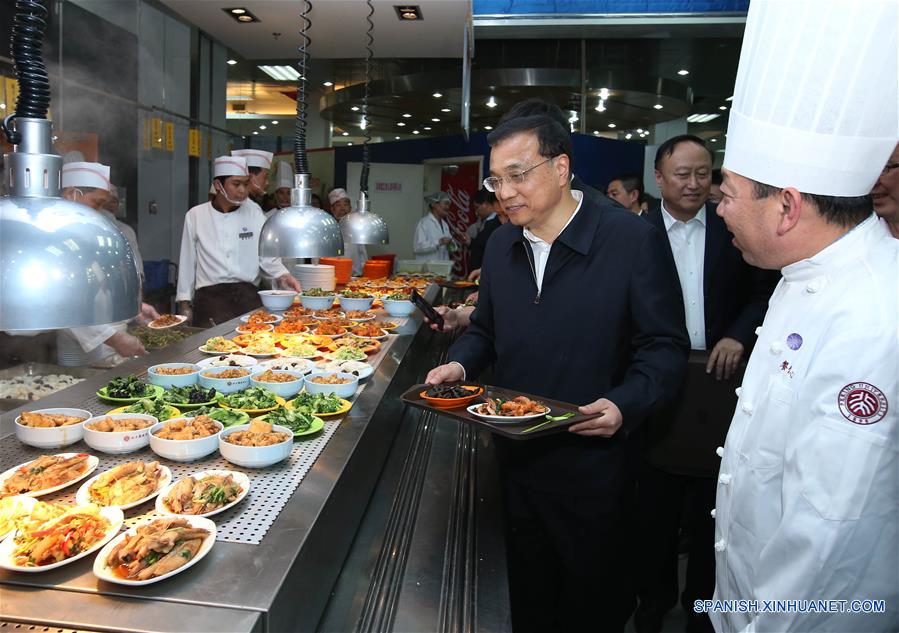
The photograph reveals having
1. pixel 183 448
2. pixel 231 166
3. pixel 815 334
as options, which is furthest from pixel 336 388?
pixel 231 166

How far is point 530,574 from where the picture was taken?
2.38 m

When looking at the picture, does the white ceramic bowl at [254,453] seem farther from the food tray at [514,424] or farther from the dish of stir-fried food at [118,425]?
the food tray at [514,424]

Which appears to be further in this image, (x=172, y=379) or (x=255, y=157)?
(x=255, y=157)

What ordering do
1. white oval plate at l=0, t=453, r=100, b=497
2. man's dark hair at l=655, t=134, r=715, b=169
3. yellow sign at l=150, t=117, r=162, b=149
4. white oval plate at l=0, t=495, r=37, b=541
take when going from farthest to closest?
yellow sign at l=150, t=117, r=162, b=149, man's dark hair at l=655, t=134, r=715, b=169, white oval plate at l=0, t=453, r=100, b=497, white oval plate at l=0, t=495, r=37, b=541

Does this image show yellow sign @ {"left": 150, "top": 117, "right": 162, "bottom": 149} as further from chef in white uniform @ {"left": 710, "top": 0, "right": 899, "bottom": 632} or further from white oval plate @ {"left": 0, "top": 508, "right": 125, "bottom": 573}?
chef in white uniform @ {"left": 710, "top": 0, "right": 899, "bottom": 632}

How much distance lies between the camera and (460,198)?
41.0ft

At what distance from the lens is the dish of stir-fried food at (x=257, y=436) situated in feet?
5.58

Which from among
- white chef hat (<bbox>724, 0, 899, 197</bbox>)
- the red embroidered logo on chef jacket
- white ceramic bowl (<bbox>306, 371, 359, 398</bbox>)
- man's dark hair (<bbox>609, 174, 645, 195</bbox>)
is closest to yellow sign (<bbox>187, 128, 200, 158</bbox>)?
man's dark hair (<bbox>609, 174, 645, 195</bbox>)

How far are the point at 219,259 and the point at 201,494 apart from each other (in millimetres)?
Result: 3885

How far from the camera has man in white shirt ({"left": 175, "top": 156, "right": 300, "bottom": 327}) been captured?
5.04 m

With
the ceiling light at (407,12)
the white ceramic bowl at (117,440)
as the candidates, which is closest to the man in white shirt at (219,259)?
the ceiling light at (407,12)

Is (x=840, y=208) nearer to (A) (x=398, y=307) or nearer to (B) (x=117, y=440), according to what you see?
(B) (x=117, y=440)

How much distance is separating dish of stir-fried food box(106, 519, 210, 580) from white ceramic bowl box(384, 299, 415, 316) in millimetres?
2760

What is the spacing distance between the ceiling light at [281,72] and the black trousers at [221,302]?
275 inches
